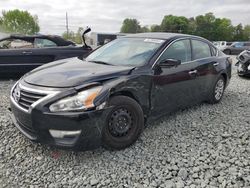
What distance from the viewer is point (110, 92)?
9.58 feet

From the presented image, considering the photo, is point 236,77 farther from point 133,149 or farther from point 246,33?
point 246,33

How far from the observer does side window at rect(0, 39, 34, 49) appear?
644cm

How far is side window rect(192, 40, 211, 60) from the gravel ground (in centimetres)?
132

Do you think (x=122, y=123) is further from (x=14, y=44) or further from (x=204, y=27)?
(x=204, y=27)

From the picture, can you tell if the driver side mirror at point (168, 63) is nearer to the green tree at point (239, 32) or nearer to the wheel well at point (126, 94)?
the wheel well at point (126, 94)

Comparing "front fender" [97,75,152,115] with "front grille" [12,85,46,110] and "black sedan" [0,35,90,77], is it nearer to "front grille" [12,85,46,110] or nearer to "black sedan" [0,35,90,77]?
"front grille" [12,85,46,110]

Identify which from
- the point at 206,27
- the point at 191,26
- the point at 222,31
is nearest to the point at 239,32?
the point at 222,31

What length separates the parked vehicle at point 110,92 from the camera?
270 cm

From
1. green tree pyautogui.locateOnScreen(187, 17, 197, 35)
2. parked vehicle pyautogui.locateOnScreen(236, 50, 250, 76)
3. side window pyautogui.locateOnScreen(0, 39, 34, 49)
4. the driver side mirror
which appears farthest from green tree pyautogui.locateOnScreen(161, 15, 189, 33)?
the driver side mirror

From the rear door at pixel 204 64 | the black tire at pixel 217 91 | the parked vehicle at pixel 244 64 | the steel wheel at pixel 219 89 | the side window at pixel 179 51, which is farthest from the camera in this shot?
the parked vehicle at pixel 244 64

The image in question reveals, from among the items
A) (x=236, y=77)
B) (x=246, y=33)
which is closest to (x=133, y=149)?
(x=236, y=77)

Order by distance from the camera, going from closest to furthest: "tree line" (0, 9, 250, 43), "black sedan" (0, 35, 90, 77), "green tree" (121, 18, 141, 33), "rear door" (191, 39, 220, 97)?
1. "rear door" (191, 39, 220, 97)
2. "black sedan" (0, 35, 90, 77)
3. "tree line" (0, 9, 250, 43)
4. "green tree" (121, 18, 141, 33)

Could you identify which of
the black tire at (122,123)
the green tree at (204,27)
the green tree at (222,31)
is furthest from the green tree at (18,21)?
the black tire at (122,123)

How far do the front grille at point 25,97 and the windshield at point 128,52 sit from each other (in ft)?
Answer: 4.04
